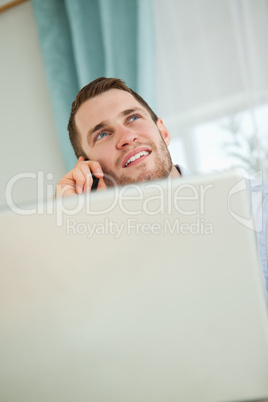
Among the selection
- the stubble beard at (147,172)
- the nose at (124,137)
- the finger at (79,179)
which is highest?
the nose at (124,137)

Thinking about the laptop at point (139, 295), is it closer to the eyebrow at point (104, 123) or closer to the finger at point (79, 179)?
the finger at point (79, 179)

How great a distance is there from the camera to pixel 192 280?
574 mm

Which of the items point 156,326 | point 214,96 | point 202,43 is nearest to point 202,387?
point 156,326

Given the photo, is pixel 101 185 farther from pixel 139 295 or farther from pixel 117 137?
pixel 139 295

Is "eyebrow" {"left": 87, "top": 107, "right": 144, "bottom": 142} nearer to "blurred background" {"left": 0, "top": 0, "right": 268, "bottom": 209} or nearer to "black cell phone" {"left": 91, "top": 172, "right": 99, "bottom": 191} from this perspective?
"black cell phone" {"left": 91, "top": 172, "right": 99, "bottom": 191}

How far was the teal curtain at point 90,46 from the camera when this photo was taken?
2.44m

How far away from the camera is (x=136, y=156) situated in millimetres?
1679

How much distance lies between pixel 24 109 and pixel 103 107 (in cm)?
127

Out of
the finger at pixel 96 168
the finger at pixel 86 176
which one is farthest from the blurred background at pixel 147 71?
the finger at pixel 86 176

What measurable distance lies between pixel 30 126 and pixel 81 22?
2.18ft

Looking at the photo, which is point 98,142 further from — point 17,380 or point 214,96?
point 17,380

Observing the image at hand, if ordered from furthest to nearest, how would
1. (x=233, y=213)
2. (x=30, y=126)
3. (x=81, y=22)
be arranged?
(x=30, y=126) < (x=81, y=22) < (x=233, y=213)

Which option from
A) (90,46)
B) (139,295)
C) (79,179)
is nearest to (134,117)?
(79,179)

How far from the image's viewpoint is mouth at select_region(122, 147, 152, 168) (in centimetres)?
165
